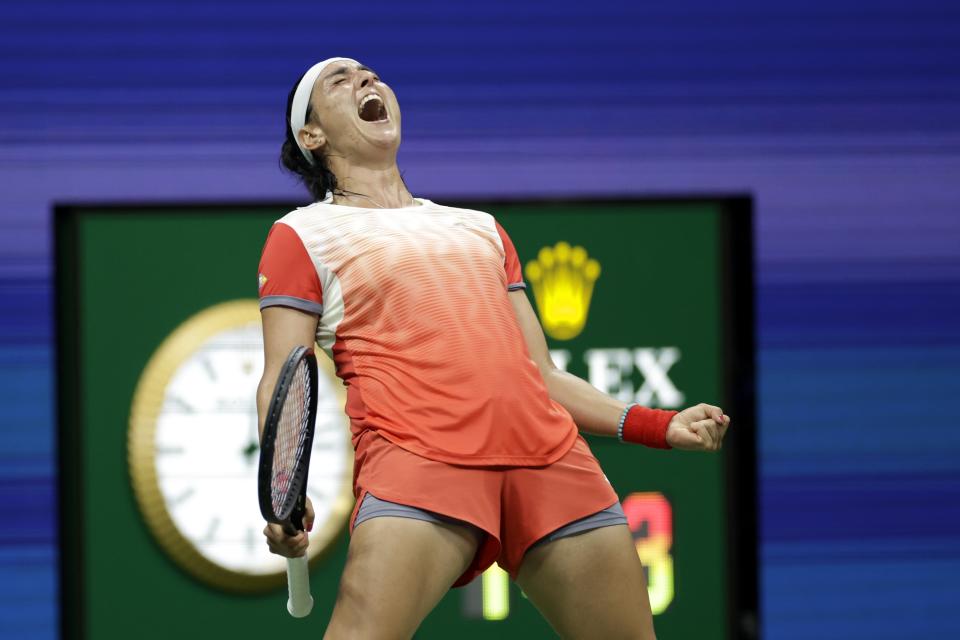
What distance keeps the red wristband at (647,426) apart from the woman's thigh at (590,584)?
193 mm

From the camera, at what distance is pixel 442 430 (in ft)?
7.49

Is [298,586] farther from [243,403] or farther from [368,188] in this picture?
[243,403]

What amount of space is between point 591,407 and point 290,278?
1.97 feet

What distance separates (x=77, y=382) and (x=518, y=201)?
4.60ft

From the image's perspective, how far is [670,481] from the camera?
3.96 metres

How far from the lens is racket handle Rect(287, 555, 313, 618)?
7.79 feet

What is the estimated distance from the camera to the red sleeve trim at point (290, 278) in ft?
7.83

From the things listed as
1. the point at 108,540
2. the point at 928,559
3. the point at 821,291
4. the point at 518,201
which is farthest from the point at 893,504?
the point at 108,540

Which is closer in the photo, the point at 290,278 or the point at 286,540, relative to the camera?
the point at 286,540

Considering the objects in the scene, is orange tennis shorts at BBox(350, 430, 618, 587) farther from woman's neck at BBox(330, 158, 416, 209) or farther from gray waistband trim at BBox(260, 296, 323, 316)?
woman's neck at BBox(330, 158, 416, 209)

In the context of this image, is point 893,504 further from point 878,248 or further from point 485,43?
point 485,43

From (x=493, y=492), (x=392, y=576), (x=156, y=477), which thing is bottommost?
(x=156, y=477)

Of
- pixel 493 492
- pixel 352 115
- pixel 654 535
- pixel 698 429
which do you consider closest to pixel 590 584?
pixel 493 492

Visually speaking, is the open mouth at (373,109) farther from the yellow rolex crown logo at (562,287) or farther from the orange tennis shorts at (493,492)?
the yellow rolex crown logo at (562,287)
